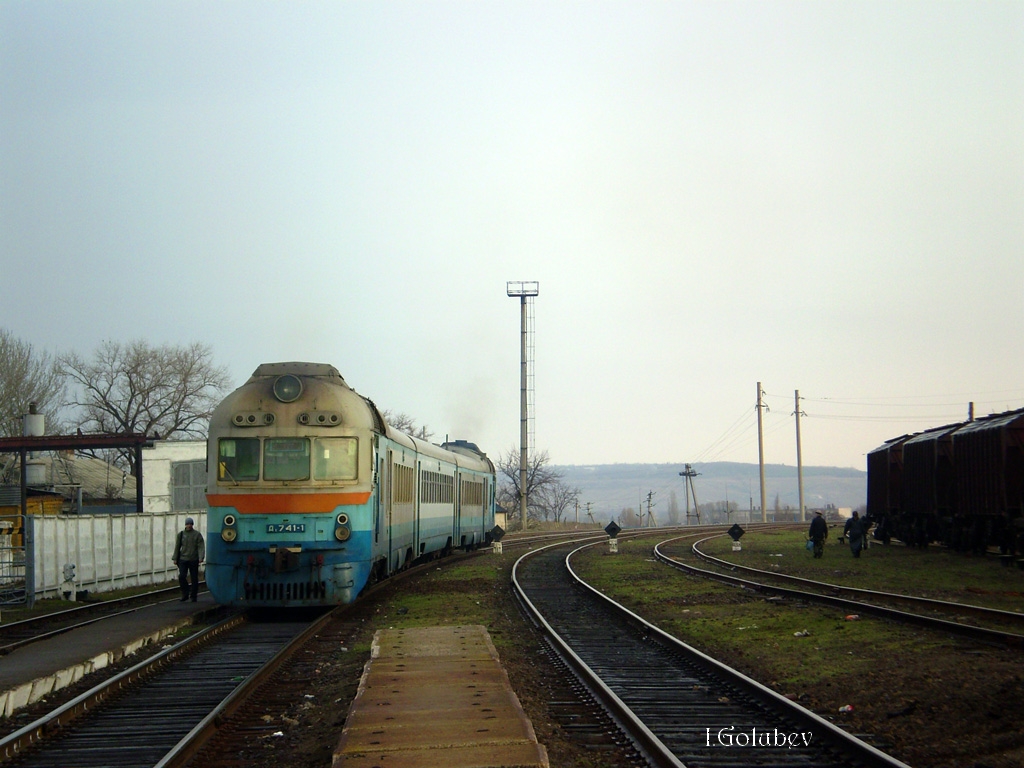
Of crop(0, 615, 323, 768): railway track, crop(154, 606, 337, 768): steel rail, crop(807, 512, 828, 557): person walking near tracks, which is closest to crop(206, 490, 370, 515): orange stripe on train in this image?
crop(154, 606, 337, 768): steel rail

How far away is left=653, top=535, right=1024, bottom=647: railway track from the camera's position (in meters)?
12.0

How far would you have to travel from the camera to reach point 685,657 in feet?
36.6

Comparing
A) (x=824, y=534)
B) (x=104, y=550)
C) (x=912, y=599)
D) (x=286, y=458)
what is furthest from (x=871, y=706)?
(x=824, y=534)

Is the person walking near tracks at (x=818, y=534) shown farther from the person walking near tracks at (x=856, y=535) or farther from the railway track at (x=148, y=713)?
the railway track at (x=148, y=713)

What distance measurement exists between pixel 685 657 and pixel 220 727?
17.5ft

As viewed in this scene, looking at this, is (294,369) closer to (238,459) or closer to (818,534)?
(238,459)

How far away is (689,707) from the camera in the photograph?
859cm

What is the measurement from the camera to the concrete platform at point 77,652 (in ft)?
29.7

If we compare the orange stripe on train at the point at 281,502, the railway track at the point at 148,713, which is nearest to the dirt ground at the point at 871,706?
the railway track at the point at 148,713

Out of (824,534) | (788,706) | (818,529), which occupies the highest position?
(788,706)

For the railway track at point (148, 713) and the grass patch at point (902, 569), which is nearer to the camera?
the railway track at point (148, 713)

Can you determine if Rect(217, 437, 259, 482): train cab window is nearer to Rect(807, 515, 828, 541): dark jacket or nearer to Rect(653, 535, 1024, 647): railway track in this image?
Rect(653, 535, 1024, 647): railway track

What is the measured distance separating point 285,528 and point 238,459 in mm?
1333

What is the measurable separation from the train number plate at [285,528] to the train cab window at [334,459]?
75 centimetres
